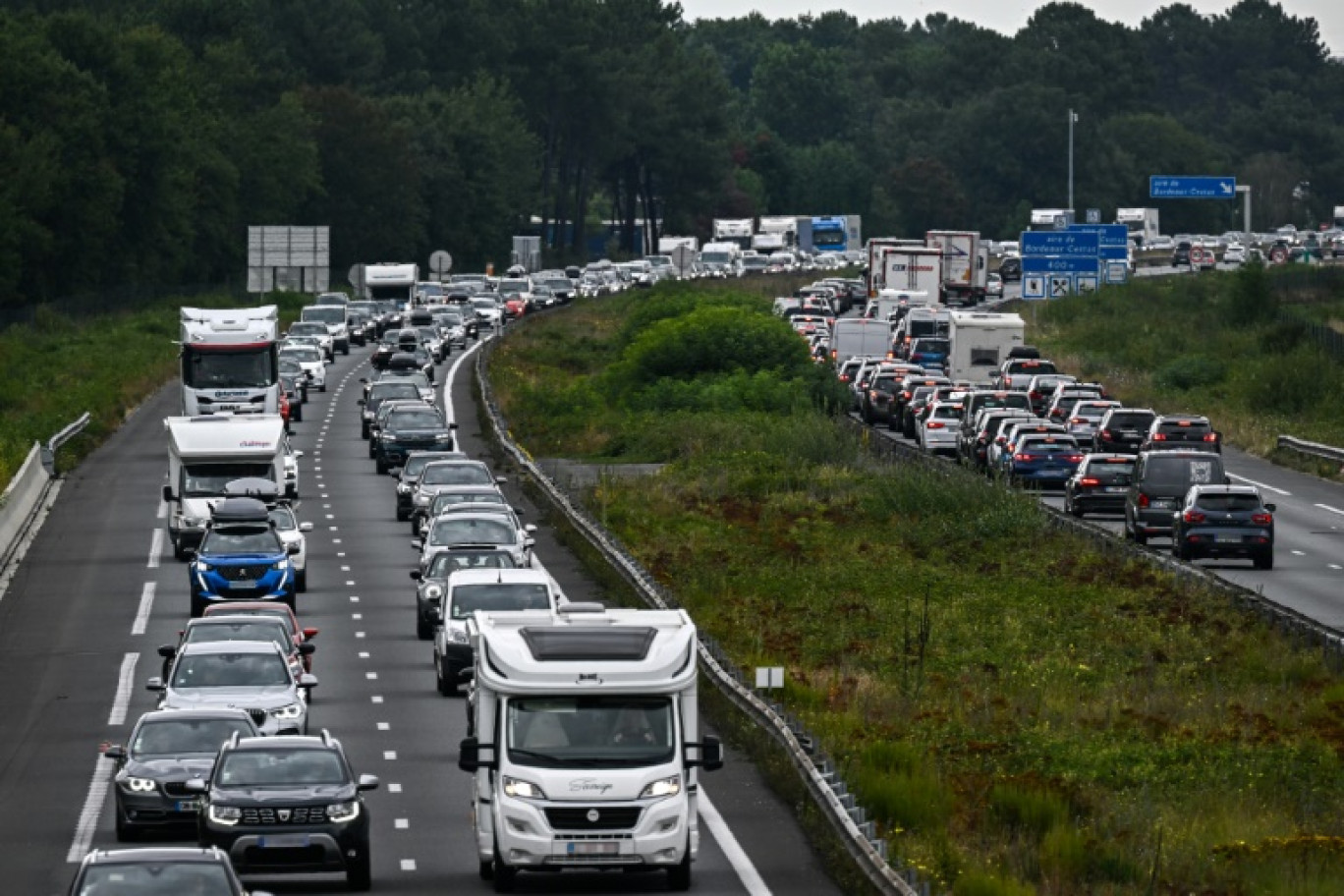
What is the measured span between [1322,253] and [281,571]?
141370 millimetres

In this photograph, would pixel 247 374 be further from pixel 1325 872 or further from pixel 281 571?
pixel 1325 872

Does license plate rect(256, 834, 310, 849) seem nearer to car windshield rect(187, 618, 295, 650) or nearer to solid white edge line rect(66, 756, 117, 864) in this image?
solid white edge line rect(66, 756, 117, 864)

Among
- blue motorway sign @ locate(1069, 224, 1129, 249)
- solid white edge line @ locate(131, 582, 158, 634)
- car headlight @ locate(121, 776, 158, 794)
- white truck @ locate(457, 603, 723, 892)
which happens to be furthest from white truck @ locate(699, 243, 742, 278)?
white truck @ locate(457, 603, 723, 892)

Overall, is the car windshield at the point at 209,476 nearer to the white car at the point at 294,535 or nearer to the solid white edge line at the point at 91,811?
the white car at the point at 294,535

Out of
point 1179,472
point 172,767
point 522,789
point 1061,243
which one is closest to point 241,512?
point 1179,472

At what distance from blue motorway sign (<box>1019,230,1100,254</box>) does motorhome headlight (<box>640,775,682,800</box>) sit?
9004 cm

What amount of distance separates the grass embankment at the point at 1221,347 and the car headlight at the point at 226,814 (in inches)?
2013

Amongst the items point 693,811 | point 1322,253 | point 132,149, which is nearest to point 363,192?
point 132,149

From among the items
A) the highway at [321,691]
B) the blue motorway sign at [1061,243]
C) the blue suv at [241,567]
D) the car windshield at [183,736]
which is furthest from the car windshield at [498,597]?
the blue motorway sign at [1061,243]

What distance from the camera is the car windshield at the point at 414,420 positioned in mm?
69188

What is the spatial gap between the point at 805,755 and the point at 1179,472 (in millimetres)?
25773

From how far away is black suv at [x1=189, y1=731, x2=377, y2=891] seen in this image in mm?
24719

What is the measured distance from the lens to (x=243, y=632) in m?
35.1

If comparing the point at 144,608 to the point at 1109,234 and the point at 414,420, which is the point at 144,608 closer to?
the point at 414,420
